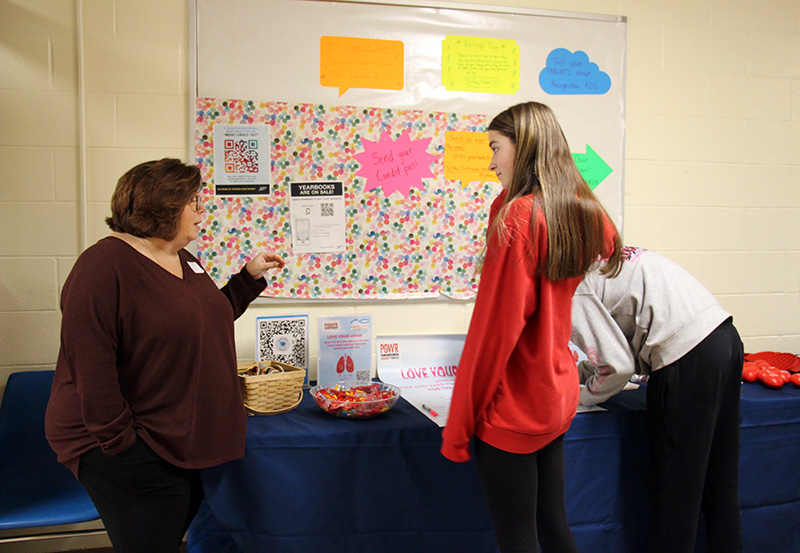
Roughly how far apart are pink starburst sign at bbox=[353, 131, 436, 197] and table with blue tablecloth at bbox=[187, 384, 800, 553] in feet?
3.13

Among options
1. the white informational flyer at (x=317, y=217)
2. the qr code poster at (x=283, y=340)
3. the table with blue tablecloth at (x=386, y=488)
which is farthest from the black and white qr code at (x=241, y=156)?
the table with blue tablecloth at (x=386, y=488)

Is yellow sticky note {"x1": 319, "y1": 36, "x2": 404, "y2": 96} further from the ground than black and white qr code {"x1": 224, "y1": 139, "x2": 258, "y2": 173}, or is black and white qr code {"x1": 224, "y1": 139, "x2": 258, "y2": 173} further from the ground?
yellow sticky note {"x1": 319, "y1": 36, "x2": 404, "y2": 96}

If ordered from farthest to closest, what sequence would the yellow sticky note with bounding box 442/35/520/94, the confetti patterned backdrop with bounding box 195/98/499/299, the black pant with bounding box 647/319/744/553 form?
the yellow sticky note with bounding box 442/35/520/94
the confetti patterned backdrop with bounding box 195/98/499/299
the black pant with bounding box 647/319/744/553

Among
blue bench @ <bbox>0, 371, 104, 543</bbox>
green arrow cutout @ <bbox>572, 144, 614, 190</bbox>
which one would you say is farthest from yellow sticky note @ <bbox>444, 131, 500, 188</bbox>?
blue bench @ <bbox>0, 371, 104, 543</bbox>

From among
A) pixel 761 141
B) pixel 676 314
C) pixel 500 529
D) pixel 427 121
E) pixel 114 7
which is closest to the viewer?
Result: pixel 500 529

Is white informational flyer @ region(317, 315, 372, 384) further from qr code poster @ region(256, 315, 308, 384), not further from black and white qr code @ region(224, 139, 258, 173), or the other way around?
black and white qr code @ region(224, 139, 258, 173)

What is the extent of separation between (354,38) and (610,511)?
208cm

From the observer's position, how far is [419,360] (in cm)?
246

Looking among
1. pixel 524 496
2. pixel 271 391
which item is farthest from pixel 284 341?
pixel 524 496

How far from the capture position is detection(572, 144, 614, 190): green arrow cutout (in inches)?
101

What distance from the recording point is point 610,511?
1939 millimetres

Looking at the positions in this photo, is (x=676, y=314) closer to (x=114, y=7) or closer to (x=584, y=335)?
(x=584, y=335)

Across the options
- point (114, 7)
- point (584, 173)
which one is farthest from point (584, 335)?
point (114, 7)

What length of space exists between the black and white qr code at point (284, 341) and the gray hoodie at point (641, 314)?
3.56 ft
